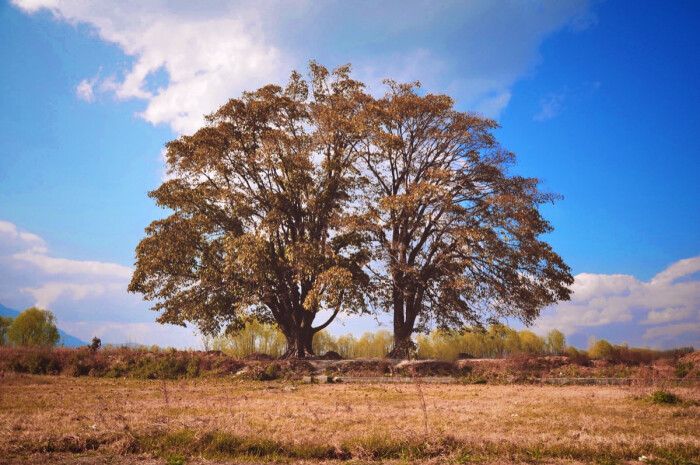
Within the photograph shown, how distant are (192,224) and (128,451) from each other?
790 inches

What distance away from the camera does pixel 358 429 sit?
807 cm

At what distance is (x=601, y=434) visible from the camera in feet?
25.4

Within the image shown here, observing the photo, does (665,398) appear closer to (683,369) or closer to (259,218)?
(683,369)

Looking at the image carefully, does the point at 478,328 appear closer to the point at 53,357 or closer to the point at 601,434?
the point at 601,434

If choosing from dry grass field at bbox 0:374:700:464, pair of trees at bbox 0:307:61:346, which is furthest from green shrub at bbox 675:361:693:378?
pair of trees at bbox 0:307:61:346

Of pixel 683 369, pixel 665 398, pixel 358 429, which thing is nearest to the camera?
pixel 358 429

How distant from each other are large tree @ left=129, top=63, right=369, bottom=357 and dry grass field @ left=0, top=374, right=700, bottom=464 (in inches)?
503

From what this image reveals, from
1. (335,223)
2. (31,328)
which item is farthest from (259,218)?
(31,328)

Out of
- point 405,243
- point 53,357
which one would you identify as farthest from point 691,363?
point 53,357

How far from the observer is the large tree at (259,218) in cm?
2511

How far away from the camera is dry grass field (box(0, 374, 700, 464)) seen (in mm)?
6844

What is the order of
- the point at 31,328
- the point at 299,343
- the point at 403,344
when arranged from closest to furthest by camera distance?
1. the point at 403,344
2. the point at 299,343
3. the point at 31,328

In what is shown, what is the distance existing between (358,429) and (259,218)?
20.5 meters

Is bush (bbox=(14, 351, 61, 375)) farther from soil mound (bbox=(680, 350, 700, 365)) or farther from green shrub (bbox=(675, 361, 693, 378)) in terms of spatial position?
soil mound (bbox=(680, 350, 700, 365))
